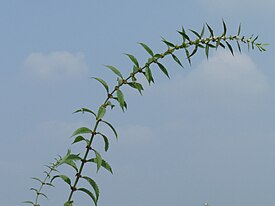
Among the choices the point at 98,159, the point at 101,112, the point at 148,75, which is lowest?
the point at 98,159

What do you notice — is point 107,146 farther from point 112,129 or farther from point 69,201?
point 69,201

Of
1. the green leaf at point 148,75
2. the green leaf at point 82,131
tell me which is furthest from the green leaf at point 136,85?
the green leaf at point 82,131

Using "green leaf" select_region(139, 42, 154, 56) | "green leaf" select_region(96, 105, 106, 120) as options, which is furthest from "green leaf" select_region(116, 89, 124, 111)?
"green leaf" select_region(139, 42, 154, 56)

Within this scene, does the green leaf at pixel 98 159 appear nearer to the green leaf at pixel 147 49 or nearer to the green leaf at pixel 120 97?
the green leaf at pixel 120 97

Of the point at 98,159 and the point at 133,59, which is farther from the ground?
the point at 133,59

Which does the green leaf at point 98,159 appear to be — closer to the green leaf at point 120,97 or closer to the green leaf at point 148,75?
the green leaf at point 120,97

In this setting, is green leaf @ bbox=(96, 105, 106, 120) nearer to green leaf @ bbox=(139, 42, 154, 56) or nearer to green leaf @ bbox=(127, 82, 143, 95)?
green leaf @ bbox=(127, 82, 143, 95)

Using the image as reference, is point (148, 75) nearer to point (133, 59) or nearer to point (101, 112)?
point (133, 59)

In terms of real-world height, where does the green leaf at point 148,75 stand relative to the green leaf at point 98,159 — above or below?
above

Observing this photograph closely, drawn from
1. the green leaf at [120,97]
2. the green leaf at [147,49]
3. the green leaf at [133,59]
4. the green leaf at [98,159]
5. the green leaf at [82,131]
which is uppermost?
the green leaf at [147,49]

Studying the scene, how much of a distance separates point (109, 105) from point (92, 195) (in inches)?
8.8

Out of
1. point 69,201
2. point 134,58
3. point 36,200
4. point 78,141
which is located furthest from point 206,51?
point 36,200

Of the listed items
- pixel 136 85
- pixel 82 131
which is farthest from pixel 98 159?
pixel 136 85

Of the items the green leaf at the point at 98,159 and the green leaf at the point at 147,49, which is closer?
the green leaf at the point at 98,159
